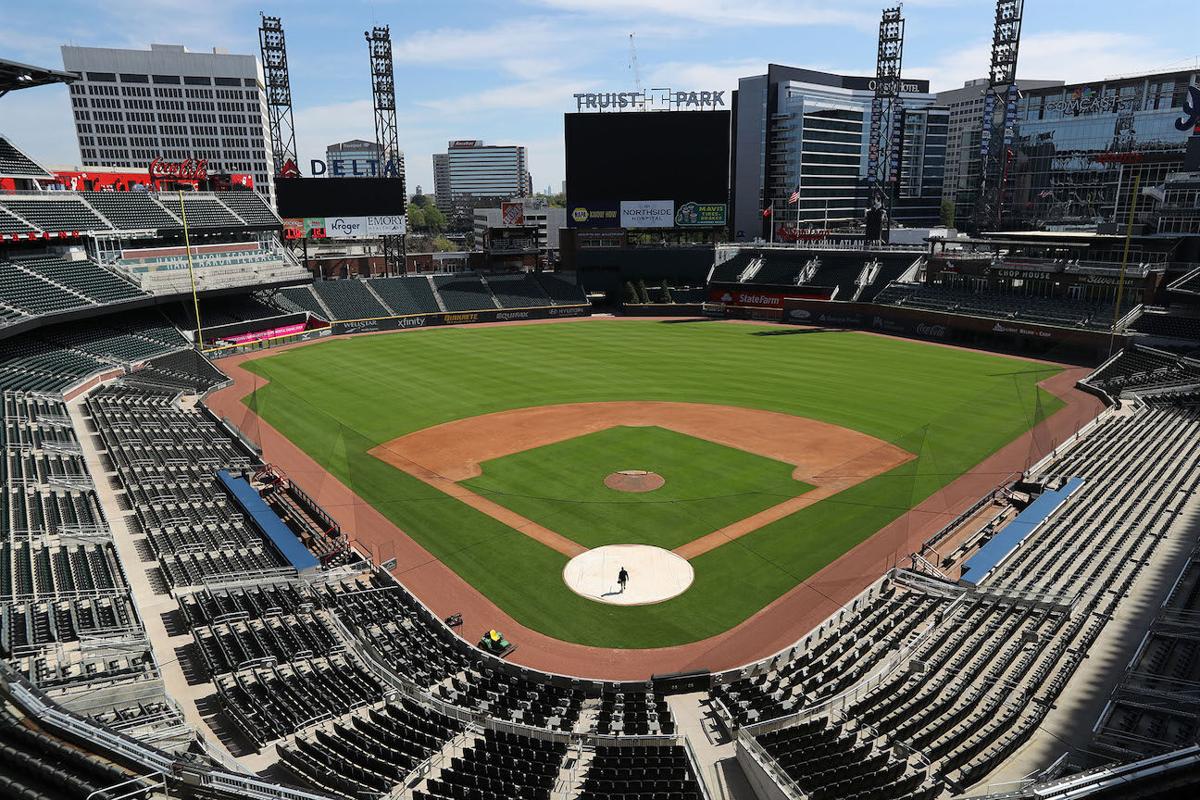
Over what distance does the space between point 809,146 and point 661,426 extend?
124150 millimetres

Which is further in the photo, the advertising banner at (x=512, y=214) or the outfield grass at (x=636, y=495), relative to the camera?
the advertising banner at (x=512, y=214)

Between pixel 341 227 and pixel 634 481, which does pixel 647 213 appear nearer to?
pixel 341 227

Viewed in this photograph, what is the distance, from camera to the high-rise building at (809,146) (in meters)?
146

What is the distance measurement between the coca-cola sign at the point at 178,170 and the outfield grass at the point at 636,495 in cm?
6268

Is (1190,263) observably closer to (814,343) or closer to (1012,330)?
(1012,330)

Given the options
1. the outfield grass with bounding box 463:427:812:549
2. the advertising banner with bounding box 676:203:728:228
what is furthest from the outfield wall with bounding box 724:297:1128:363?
the outfield grass with bounding box 463:427:812:549

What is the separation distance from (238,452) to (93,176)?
172ft

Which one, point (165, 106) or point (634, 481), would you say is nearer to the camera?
point (634, 481)

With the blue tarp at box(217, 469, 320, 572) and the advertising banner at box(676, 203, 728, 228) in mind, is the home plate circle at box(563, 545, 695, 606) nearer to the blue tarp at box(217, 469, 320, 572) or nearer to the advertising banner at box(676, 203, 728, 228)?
the blue tarp at box(217, 469, 320, 572)

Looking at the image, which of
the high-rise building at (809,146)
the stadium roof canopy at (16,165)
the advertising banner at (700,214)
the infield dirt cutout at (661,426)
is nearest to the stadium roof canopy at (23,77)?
the stadium roof canopy at (16,165)

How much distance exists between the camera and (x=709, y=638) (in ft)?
76.0

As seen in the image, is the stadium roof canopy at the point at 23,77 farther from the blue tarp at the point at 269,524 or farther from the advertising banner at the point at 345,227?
the advertising banner at the point at 345,227

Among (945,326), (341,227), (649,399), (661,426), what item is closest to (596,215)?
(341,227)

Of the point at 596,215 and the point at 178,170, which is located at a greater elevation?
the point at 178,170
